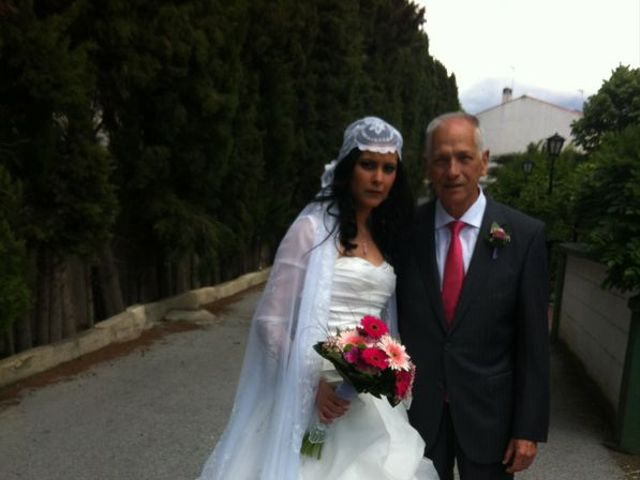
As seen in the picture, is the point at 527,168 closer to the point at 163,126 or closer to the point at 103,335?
the point at 163,126

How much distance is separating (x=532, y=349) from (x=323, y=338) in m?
0.77

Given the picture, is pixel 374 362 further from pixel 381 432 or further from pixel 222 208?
pixel 222 208

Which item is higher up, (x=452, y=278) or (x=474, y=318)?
(x=452, y=278)

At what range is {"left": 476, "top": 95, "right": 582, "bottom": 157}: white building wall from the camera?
167ft

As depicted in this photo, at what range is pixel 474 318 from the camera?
7.63 feet

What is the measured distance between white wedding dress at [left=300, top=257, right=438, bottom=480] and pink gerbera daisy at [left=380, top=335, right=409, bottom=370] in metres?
0.32

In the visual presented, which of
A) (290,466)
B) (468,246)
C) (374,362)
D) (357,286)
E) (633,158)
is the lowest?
(290,466)

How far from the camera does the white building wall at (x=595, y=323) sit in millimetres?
5641

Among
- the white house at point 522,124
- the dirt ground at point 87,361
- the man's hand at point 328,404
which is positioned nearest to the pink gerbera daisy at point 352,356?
the man's hand at point 328,404

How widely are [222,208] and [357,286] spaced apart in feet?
28.8

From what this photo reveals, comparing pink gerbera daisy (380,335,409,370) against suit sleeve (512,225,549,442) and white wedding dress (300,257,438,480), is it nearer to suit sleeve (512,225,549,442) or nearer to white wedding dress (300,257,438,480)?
white wedding dress (300,257,438,480)

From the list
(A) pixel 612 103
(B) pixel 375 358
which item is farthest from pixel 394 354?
(A) pixel 612 103

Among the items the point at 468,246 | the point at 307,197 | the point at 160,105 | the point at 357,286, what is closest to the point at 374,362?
the point at 357,286

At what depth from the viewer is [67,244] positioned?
21.3 feet
